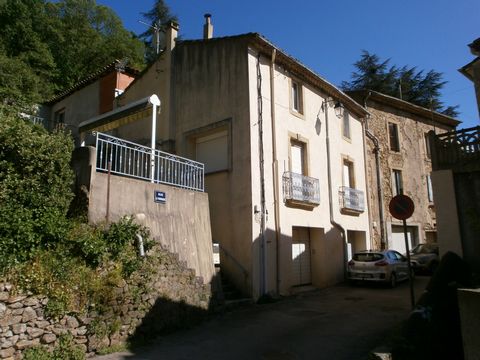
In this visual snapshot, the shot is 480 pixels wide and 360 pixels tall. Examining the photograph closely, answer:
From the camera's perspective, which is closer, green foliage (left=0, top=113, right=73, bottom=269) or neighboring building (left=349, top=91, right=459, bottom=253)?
green foliage (left=0, top=113, right=73, bottom=269)

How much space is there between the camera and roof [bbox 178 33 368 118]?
1299 cm

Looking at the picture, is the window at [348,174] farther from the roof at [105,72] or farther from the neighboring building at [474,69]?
the roof at [105,72]

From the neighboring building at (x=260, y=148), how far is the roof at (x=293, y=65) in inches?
1.6

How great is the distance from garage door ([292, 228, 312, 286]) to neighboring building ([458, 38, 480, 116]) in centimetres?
723

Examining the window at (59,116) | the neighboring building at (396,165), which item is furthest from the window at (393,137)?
the window at (59,116)

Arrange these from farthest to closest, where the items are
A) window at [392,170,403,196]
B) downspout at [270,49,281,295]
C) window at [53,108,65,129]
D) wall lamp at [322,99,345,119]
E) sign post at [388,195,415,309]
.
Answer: window at [53,108,65,129], window at [392,170,403,196], wall lamp at [322,99,345,119], downspout at [270,49,281,295], sign post at [388,195,415,309]

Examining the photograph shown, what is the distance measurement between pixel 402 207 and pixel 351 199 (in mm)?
8010

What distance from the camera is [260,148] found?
12617mm

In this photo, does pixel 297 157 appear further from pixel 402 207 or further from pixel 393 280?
pixel 402 207

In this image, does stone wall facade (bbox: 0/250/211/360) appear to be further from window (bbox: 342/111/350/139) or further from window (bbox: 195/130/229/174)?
window (bbox: 342/111/350/139)

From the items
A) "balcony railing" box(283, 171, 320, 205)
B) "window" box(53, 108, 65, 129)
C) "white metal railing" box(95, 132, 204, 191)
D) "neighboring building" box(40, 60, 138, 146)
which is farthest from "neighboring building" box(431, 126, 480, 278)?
"window" box(53, 108, 65, 129)

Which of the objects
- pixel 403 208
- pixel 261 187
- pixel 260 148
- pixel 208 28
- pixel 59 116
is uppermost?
pixel 208 28

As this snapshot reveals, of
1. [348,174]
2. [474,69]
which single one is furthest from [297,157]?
[474,69]

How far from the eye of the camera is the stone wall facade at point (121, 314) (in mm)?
5934
